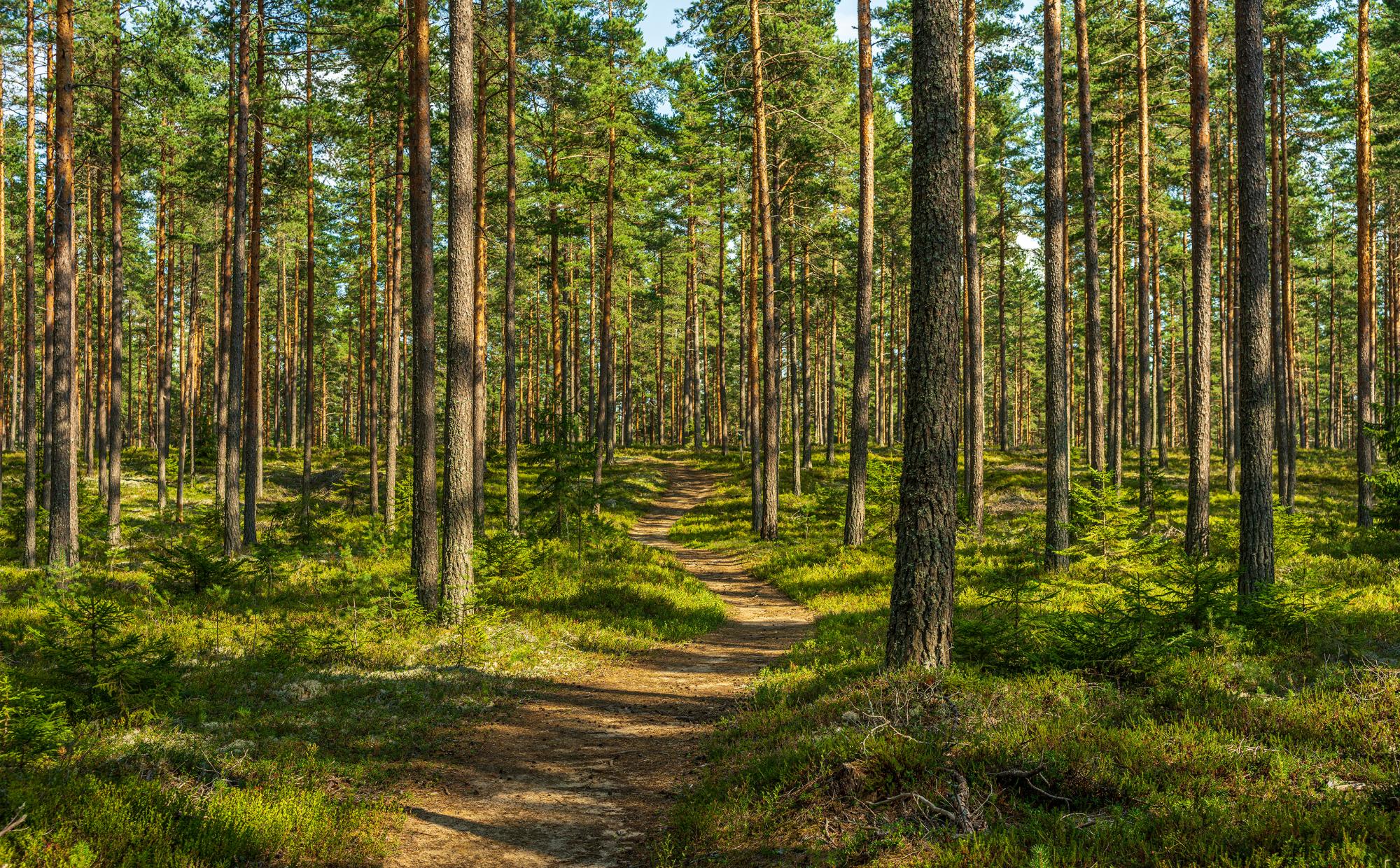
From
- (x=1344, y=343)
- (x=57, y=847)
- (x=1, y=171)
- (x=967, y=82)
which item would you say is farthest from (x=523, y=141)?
(x=1344, y=343)

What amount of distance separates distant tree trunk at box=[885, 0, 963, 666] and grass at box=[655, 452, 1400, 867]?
685 mm

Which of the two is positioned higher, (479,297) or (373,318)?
(373,318)

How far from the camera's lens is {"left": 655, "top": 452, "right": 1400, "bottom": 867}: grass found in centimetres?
396

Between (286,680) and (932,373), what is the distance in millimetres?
7905

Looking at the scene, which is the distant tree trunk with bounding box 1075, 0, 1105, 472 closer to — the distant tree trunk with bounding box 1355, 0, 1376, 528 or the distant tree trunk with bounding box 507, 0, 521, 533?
the distant tree trunk with bounding box 1355, 0, 1376, 528

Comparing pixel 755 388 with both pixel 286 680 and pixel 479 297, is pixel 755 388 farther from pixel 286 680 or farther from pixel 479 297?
pixel 286 680

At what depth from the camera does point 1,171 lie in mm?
22094

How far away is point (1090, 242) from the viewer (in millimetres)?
16516

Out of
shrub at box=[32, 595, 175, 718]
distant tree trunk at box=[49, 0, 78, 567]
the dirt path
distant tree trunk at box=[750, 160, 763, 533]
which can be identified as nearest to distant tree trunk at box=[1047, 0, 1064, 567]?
the dirt path

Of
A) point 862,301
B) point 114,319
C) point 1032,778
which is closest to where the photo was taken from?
point 1032,778

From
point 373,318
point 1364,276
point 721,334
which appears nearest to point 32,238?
point 373,318

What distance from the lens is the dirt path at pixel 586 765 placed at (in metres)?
5.18

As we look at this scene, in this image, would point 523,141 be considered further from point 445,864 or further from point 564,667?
point 445,864

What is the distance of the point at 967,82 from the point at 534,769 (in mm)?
18387
